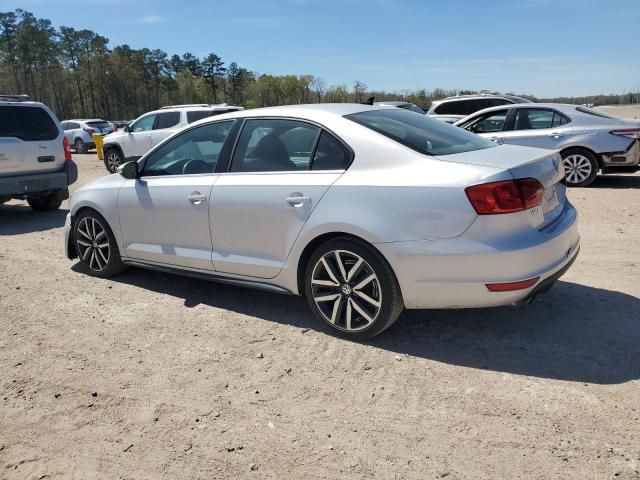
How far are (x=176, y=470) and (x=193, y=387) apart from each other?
2.56 feet

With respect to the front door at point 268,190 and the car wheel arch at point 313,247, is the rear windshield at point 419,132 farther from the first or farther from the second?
the car wheel arch at point 313,247

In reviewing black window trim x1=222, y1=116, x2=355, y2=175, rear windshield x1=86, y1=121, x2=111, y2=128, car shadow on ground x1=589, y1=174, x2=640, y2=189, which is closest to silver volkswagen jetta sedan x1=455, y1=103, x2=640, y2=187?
car shadow on ground x1=589, y1=174, x2=640, y2=189

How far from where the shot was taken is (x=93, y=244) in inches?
212

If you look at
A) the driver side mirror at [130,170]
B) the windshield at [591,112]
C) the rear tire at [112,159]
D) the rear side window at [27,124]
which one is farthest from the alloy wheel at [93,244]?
the rear tire at [112,159]

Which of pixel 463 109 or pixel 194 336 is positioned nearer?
pixel 194 336

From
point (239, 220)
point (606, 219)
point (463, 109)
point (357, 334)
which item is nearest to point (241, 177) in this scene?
point (239, 220)

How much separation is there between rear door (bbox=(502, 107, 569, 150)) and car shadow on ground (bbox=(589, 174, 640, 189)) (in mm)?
1255

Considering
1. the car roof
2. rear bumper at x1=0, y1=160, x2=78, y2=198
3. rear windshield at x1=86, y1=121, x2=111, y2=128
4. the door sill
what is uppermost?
rear windshield at x1=86, y1=121, x2=111, y2=128

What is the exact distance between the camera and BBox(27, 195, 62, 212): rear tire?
983 centimetres

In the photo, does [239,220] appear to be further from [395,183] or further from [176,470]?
[176,470]

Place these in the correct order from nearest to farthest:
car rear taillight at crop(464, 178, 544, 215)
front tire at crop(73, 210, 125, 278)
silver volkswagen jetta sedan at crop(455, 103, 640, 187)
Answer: car rear taillight at crop(464, 178, 544, 215), front tire at crop(73, 210, 125, 278), silver volkswagen jetta sedan at crop(455, 103, 640, 187)

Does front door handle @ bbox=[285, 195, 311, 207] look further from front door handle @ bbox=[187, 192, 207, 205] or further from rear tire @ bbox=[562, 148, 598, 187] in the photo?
rear tire @ bbox=[562, 148, 598, 187]

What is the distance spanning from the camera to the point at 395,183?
338 cm

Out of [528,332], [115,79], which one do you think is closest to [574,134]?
Result: [528,332]
